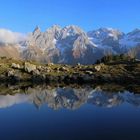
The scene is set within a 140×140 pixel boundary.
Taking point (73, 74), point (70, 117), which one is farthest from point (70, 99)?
point (73, 74)

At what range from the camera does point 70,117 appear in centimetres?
7262

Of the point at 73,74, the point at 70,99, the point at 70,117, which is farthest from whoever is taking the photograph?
the point at 73,74

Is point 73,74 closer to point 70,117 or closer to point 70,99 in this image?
point 70,99

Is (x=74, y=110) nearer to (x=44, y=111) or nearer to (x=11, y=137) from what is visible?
(x=44, y=111)

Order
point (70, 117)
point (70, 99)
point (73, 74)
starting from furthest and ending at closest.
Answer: point (73, 74) → point (70, 99) → point (70, 117)

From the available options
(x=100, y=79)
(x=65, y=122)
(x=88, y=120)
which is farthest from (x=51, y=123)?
(x=100, y=79)

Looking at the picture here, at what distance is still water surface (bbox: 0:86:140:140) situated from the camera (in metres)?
56.9

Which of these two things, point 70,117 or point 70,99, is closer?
point 70,117

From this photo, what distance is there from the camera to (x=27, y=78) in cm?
17862

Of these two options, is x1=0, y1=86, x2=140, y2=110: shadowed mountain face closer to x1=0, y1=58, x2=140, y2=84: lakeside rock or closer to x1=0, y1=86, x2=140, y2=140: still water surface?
x1=0, y1=86, x2=140, y2=140: still water surface

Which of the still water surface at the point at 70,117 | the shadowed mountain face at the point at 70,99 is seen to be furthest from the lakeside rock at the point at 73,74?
the still water surface at the point at 70,117

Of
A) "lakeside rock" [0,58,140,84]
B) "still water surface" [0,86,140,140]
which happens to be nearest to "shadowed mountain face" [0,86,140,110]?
"still water surface" [0,86,140,140]

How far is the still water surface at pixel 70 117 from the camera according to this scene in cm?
5688

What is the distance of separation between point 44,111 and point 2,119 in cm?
1207
